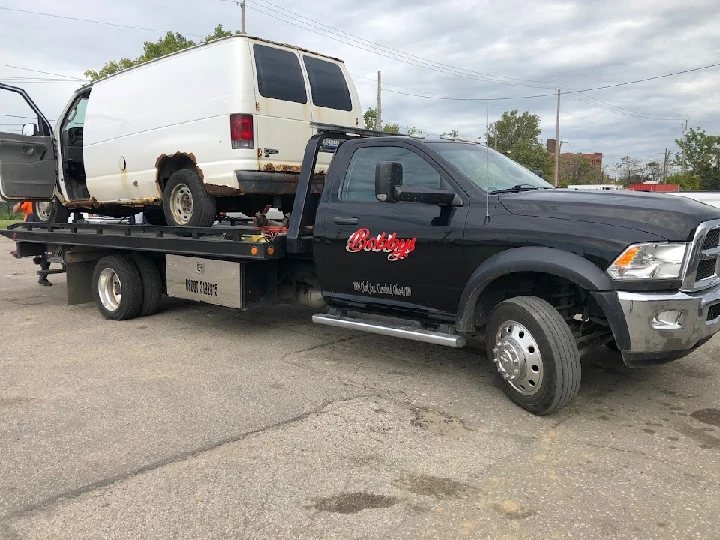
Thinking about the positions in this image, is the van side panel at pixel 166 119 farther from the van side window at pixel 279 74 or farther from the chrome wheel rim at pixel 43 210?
the chrome wheel rim at pixel 43 210

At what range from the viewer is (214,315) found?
25.5ft

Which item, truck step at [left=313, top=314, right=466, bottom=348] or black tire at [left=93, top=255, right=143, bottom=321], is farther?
black tire at [left=93, top=255, right=143, bottom=321]

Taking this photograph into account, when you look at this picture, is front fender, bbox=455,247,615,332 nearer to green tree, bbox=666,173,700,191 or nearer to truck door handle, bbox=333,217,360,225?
truck door handle, bbox=333,217,360,225

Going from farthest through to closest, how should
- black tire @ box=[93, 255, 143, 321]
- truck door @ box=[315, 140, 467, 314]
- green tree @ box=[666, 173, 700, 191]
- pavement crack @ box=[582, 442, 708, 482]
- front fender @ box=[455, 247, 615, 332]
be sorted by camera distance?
green tree @ box=[666, 173, 700, 191] → black tire @ box=[93, 255, 143, 321] → truck door @ box=[315, 140, 467, 314] → front fender @ box=[455, 247, 615, 332] → pavement crack @ box=[582, 442, 708, 482]

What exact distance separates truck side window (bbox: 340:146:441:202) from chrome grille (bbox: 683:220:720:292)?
73.2 inches

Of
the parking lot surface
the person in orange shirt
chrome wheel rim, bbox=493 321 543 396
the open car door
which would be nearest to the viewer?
the parking lot surface

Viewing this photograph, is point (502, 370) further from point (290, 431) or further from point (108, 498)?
point (108, 498)

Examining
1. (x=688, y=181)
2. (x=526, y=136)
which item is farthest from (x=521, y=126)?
(x=688, y=181)

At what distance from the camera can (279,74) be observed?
6465 millimetres

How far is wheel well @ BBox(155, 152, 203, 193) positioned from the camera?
22.1 feet

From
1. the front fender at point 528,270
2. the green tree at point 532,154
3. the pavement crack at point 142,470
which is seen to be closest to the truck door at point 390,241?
the front fender at point 528,270

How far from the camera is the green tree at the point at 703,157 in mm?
46531

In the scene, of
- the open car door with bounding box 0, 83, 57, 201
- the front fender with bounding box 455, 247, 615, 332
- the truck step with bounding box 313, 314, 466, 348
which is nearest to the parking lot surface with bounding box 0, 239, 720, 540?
the truck step with bounding box 313, 314, 466, 348

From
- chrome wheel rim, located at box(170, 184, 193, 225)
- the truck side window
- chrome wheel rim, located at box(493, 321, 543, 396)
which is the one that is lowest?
chrome wheel rim, located at box(493, 321, 543, 396)
